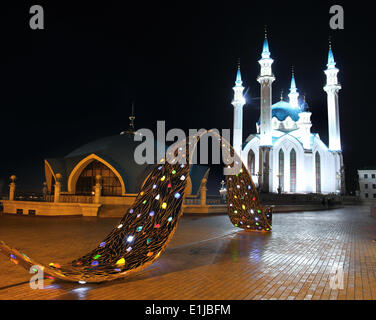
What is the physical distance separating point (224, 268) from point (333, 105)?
52.8 metres

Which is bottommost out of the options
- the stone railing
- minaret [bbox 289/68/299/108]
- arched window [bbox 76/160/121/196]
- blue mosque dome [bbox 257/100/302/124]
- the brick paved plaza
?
the brick paved plaza

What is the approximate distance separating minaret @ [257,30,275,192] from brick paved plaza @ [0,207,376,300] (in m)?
35.0

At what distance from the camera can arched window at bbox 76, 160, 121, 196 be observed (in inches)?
868

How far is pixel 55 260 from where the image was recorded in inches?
264

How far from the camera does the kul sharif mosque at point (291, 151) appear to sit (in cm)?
4688

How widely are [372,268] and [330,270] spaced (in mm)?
940

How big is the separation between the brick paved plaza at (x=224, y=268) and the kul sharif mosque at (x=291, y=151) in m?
36.7

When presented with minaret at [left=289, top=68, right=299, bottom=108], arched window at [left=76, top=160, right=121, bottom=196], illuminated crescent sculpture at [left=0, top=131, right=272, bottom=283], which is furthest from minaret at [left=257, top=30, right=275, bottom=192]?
illuminated crescent sculpture at [left=0, top=131, right=272, bottom=283]

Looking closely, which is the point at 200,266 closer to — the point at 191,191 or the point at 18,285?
the point at 18,285

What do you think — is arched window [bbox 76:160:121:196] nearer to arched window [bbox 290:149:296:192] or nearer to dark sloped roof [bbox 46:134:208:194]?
dark sloped roof [bbox 46:134:208:194]

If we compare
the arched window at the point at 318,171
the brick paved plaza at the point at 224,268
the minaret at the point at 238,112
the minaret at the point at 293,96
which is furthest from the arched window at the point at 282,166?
the brick paved plaza at the point at 224,268

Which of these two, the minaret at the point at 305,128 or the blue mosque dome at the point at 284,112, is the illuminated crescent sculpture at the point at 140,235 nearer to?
the minaret at the point at 305,128
